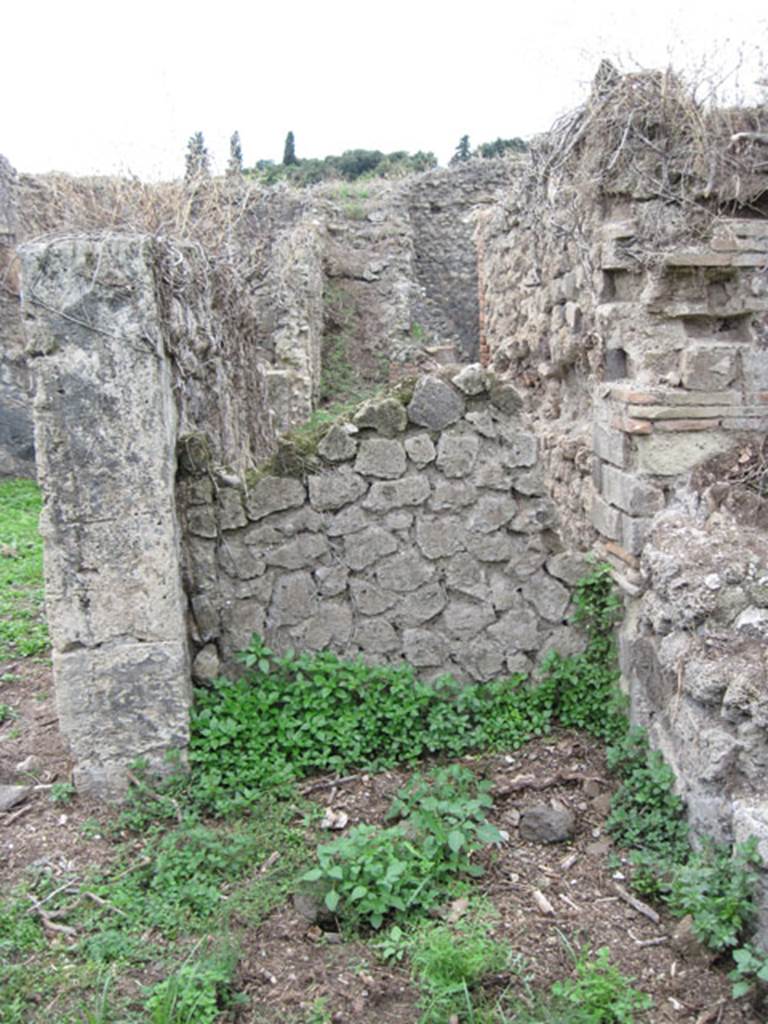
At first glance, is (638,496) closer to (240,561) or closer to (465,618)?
(465,618)

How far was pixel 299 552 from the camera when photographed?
14.4 ft

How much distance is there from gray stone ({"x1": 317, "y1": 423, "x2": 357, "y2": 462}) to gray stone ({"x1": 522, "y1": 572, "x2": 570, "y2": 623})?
1119 millimetres

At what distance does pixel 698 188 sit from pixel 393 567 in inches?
86.6

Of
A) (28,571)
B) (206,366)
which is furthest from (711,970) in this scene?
(28,571)

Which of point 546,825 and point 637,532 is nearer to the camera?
point 546,825

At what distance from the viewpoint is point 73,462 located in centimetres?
379

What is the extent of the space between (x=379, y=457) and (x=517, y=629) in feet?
3.67

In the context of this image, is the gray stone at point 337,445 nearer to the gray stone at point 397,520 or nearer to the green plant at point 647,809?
the gray stone at point 397,520

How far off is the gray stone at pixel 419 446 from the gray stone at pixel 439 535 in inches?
12.2

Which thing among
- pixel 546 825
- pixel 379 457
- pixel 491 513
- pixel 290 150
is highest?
pixel 290 150

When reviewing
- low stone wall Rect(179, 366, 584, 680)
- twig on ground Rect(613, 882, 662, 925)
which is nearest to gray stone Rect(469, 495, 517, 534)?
low stone wall Rect(179, 366, 584, 680)

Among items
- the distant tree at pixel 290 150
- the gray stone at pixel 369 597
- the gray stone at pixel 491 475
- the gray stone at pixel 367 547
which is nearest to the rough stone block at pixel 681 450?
the gray stone at pixel 491 475

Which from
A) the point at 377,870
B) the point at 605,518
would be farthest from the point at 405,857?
the point at 605,518

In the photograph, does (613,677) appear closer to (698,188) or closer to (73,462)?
(698,188)
